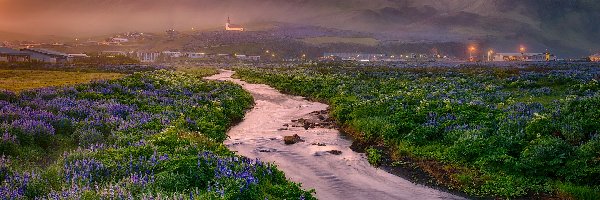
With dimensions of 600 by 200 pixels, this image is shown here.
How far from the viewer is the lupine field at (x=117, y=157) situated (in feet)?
32.0

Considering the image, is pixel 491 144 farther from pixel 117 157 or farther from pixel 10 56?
pixel 10 56

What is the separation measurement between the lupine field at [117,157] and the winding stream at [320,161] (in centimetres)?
192

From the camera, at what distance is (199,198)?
8898mm

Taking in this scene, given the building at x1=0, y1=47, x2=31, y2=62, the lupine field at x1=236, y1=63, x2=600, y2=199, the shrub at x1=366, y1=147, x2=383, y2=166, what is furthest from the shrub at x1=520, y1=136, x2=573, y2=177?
the building at x1=0, y1=47, x2=31, y2=62

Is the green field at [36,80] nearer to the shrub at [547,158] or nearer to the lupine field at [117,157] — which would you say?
the lupine field at [117,157]

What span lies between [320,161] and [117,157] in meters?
8.69

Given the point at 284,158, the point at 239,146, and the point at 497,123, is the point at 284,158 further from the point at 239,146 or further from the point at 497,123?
the point at 497,123

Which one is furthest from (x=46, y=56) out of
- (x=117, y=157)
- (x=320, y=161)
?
(x=117, y=157)

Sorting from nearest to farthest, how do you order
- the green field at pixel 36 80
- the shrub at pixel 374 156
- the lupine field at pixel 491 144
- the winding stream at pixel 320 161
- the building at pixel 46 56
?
the lupine field at pixel 491 144 < the winding stream at pixel 320 161 < the shrub at pixel 374 156 < the green field at pixel 36 80 < the building at pixel 46 56

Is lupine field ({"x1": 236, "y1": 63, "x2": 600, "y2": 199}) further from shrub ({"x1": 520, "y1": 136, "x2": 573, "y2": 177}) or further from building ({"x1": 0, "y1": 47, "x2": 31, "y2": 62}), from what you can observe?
building ({"x1": 0, "y1": 47, "x2": 31, "y2": 62})

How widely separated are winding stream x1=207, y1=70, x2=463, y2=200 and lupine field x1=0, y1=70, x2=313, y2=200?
192cm

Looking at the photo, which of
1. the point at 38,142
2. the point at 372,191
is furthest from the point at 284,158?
the point at 38,142

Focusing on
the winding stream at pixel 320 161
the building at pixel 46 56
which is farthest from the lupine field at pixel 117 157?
the building at pixel 46 56

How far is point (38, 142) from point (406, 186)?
12514 millimetres
